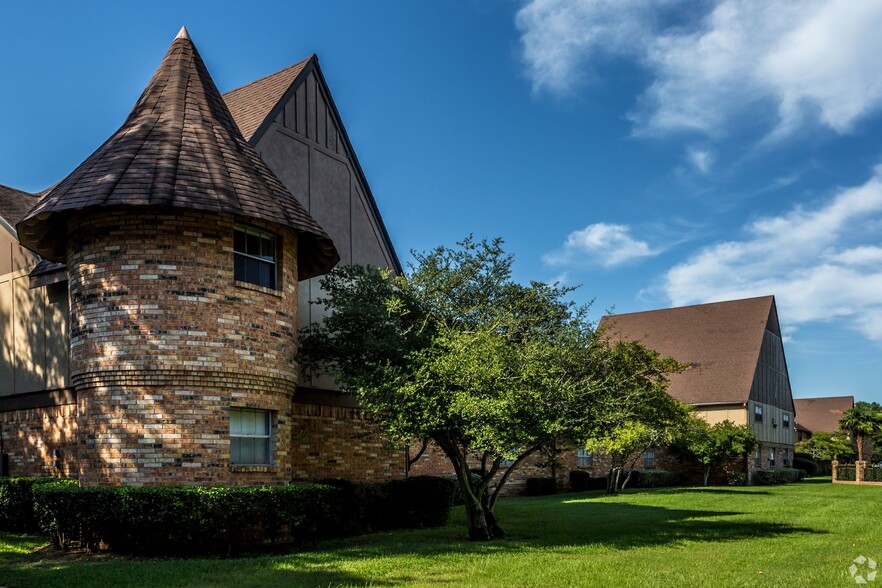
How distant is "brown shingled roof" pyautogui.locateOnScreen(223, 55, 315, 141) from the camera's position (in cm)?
1947

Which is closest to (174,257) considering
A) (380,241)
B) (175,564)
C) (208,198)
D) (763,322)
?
(208,198)

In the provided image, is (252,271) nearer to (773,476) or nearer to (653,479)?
(653,479)

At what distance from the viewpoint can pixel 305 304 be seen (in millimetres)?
19172

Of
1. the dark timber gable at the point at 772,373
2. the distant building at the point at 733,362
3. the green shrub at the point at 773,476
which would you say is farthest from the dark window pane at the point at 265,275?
the green shrub at the point at 773,476

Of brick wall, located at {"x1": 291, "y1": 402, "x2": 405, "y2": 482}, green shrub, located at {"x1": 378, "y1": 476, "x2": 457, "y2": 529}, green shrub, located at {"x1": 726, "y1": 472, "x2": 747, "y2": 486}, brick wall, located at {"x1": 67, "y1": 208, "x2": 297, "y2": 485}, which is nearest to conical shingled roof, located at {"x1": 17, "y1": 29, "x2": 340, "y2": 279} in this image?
brick wall, located at {"x1": 67, "y1": 208, "x2": 297, "y2": 485}

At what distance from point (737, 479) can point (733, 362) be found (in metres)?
7.05

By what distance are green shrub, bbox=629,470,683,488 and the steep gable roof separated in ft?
71.3

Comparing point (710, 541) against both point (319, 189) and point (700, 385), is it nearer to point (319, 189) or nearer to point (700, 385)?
point (319, 189)

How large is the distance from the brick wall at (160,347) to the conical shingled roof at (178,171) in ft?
1.76

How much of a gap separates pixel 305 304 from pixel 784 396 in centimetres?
4154

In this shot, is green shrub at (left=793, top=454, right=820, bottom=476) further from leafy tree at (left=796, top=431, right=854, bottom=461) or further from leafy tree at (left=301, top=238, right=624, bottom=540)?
leafy tree at (left=301, top=238, right=624, bottom=540)

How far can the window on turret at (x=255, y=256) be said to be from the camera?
1547cm

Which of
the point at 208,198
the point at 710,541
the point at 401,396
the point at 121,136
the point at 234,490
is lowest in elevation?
the point at 710,541

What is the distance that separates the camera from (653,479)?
40656 millimetres
